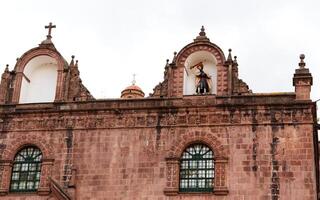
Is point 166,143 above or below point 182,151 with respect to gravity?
above

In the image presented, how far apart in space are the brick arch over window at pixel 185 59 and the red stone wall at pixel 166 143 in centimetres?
56

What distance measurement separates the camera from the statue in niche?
86.4ft

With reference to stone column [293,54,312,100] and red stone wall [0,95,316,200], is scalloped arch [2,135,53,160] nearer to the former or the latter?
red stone wall [0,95,316,200]

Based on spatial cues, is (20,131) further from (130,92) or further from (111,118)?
(130,92)

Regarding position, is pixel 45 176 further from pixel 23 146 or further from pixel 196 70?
pixel 196 70

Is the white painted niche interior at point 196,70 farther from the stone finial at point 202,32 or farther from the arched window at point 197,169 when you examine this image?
the arched window at point 197,169

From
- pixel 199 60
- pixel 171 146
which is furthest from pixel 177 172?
pixel 199 60

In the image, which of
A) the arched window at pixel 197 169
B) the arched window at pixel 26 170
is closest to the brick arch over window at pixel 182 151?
the arched window at pixel 197 169

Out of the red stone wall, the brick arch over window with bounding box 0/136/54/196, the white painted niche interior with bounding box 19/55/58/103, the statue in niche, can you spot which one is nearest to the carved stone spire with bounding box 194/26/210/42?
the statue in niche

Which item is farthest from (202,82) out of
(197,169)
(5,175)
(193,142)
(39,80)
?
(5,175)

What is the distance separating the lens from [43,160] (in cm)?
2580

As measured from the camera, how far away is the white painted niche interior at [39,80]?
92.0 feet

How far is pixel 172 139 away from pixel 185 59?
3.51 metres

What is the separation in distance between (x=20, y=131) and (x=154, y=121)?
219 inches
